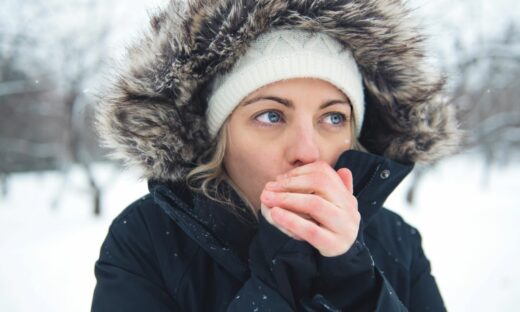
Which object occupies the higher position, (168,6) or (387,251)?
(168,6)

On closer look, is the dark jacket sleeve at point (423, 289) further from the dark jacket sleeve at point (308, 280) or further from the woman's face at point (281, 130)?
the woman's face at point (281, 130)

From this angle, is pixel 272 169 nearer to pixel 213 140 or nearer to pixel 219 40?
pixel 213 140

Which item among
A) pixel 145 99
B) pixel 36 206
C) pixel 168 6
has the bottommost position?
pixel 36 206

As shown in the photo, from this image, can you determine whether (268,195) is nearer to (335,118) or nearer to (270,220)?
(270,220)

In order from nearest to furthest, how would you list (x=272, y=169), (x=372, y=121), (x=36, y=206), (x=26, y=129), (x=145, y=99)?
(x=272, y=169) → (x=145, y=99) → (x=372, y=121) → (x=36, y=206) → (x=26, y=129)

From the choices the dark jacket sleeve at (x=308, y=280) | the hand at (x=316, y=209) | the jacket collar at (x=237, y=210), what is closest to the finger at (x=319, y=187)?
the hand at (x=316, y=209)

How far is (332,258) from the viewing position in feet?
3.28

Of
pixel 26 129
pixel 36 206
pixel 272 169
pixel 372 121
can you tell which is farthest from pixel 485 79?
pixel 26 129

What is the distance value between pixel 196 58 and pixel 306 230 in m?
0.79

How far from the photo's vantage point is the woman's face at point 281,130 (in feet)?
4.15

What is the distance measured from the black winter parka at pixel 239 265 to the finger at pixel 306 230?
2.9 inches

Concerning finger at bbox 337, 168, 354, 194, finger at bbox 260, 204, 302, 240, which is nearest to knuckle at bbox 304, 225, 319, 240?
finger at bbox 260, 204, 302, 240

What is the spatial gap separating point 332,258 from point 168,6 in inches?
46.2

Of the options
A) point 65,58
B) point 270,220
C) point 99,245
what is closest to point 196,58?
point 270,220
